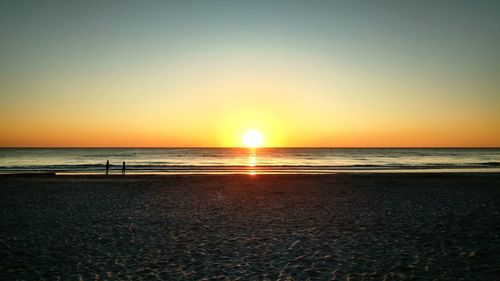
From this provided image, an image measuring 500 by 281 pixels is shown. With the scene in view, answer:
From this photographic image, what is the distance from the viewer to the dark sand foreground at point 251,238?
8.48m

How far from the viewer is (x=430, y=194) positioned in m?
22.8

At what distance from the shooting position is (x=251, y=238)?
11.6 meters

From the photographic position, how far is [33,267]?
875 cm

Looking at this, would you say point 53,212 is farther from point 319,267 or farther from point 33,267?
point 319,267

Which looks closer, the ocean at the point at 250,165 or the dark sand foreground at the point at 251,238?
the dark sand foreground at the point at 251,238

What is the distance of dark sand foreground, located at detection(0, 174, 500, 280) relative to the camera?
8.48 meters

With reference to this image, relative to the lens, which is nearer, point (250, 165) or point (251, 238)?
point (251, 238)

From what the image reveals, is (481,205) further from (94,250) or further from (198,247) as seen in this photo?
(94,250)

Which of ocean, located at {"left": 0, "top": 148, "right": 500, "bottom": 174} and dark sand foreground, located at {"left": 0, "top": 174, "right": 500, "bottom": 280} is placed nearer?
dark sand foreground, located at {"left": 0, "top": 174, "right": 500, "bottom": 280}

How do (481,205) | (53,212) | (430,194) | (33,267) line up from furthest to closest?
(430,194) < (481,205) < (53,212) < (33,267)

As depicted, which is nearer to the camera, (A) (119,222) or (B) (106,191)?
(A) (119,222)

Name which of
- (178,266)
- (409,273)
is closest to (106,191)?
(178,266)

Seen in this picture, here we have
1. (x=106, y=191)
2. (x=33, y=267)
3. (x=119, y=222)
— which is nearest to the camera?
(x=33, y=267)

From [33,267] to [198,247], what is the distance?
4.11 meters
